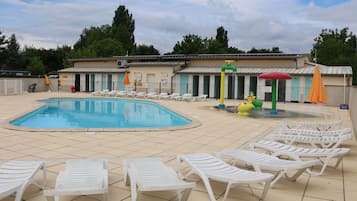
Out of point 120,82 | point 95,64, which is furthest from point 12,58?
point 120,82

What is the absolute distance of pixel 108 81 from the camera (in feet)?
92.5

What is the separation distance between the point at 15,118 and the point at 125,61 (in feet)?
59.6

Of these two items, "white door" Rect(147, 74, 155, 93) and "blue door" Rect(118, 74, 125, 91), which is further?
"blue door" Rect(118, 74, 125, 91)

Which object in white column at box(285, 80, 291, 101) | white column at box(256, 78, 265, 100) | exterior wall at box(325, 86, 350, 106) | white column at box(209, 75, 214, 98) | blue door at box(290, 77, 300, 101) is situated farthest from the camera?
white column at box(209, 75, 214, 98)

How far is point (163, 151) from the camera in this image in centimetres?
642

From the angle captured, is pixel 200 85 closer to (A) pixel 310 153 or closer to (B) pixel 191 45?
(A) pixel 310 153

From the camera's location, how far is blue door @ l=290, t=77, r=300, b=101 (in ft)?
66.8

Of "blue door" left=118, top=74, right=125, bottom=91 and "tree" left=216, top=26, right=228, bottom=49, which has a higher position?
"tree" left=216, top=26, right=228, bottom=49

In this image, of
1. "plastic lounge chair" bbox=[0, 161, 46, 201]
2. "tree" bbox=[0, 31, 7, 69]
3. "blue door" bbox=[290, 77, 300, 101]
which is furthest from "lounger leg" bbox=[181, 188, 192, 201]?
"tree" bbox=[0, 31, 7, 69]

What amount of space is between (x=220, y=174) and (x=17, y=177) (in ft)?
7.60

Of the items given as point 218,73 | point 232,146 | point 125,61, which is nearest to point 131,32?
point 125,61

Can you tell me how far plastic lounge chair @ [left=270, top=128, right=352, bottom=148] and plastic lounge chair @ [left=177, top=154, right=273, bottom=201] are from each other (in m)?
2.85

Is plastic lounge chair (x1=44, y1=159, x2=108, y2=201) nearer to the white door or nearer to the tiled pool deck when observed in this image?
the tiled pool deck

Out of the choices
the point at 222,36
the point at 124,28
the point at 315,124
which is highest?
the point at 124,28
